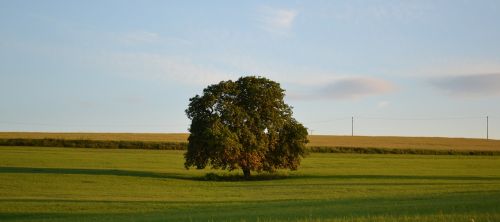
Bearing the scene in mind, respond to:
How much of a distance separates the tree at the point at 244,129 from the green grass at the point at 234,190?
1.76 m

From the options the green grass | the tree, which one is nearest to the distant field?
the green grass

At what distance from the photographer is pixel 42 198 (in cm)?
3475

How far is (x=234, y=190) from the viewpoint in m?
42.2

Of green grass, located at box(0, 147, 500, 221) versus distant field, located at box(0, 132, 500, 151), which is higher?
distant field, located at box(0, 132, 500, 151)

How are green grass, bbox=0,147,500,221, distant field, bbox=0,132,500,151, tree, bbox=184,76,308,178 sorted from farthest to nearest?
distant field, bbox=0,132,500,151 → tree, bbox=184,76,308,178 → green grass, bbox=0,147,500,221

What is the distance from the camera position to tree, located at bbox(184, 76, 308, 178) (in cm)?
5406

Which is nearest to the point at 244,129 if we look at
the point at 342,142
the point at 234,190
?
the point at 234,190

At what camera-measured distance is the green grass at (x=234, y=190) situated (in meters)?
24.4

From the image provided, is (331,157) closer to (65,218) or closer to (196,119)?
(196,119)

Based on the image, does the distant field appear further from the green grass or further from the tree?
the tree

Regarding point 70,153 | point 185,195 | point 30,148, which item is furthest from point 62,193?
point 30,148

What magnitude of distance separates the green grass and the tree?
1759 millimetres

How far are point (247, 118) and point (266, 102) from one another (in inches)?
91.1

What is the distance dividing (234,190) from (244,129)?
45.1 ft
